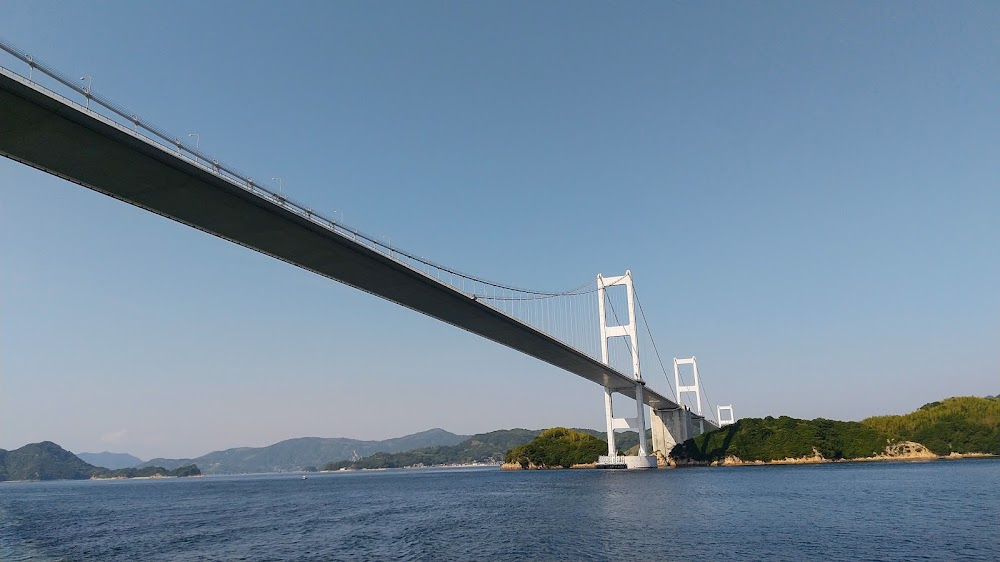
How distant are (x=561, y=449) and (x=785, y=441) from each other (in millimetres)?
34241

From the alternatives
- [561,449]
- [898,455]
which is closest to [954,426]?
[898,455]

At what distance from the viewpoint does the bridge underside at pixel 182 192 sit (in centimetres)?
1789

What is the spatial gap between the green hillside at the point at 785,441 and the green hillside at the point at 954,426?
340 centimetres

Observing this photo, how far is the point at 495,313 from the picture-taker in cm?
4331

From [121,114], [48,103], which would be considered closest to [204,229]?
[121,114]

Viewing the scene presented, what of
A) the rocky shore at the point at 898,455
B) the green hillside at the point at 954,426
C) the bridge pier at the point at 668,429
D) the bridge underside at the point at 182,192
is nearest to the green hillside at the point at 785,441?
the rocky shore at the point at 898,455

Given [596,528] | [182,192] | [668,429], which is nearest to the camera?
[182,192]

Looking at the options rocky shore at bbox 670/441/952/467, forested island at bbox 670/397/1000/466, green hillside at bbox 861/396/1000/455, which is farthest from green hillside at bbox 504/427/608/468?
green hillside at bbox 861/396/1000/455

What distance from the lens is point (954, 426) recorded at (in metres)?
72.1

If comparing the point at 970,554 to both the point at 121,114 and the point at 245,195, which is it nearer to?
the point at 245,195

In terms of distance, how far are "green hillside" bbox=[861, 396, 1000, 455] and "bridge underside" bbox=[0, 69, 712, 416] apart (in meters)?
63.9

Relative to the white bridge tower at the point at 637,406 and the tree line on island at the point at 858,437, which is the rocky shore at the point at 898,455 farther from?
the white bridge tower at the point at 637,406

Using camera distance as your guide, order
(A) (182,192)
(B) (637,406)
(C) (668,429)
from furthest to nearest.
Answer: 1. (C) (668,429)
2. (B) (637,406)
3. (A) (182,192)

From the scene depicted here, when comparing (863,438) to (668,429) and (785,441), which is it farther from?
(668,429)
